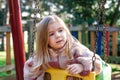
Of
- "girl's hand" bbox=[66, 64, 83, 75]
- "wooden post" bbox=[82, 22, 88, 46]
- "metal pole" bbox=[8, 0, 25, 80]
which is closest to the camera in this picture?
"girl's hand" bbox=[66, 64, 83, 75]

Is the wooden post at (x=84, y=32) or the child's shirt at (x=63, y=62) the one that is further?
the wooden post at (x=84, y=32)

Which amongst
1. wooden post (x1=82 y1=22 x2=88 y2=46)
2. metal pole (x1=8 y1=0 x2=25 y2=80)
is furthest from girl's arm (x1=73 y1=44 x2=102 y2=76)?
wooden post (x1=82 y1=22 x2=88 y2=46)

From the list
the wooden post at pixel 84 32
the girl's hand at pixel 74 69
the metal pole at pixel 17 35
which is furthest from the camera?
Result: the wooden post at pixel 84 32

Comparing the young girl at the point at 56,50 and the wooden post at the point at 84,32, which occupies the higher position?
the young girl at the point at 56,50

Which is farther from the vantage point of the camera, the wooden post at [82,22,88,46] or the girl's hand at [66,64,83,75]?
the wooden post at [82,22,88,46]

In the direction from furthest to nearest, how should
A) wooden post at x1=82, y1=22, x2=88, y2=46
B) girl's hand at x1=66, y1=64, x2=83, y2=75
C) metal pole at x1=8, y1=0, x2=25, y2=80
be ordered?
wooden post at x1=82, y1=22, x2=88, y2=46, metal pole at x1=8, y1=0, x2=25, y2=80, girl's hand at x1=66, y1=64, x2=83, y2=75

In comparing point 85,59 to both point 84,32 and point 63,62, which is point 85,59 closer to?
point 63,62

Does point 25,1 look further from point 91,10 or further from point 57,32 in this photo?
point 57,32

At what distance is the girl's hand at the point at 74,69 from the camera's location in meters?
1.53

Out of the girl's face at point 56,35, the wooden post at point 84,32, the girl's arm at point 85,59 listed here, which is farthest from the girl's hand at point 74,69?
the wooden post at point 84,32

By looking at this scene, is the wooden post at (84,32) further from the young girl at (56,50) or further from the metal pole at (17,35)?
the young girl at (56,50)

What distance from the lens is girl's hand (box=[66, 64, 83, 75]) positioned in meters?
1.53

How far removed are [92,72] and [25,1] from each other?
1376 cm

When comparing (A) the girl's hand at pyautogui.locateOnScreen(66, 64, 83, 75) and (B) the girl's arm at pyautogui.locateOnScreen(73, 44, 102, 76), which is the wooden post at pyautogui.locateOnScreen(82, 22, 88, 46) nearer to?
(B) the girl's arm at pyautogui.locateOnScreen(73, 44, 102, 76)
